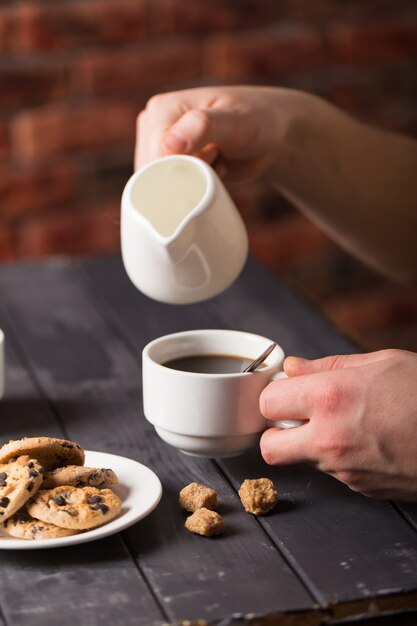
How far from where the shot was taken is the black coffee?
1028 mm

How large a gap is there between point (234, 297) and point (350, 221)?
9.2 inches

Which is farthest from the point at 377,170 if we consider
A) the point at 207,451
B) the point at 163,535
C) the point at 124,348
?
the point at 163,535

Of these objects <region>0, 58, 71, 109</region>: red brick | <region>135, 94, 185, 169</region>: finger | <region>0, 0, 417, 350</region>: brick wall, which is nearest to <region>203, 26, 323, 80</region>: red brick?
<region>0, 0, 417, 350</region>: brick wall

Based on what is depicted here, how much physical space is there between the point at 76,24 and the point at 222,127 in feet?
3.36

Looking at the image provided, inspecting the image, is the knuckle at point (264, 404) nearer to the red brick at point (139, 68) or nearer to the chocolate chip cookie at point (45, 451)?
the chocolate chip cookie at point (45, 451)

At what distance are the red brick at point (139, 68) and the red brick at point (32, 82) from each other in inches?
1.4

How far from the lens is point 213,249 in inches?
42.1

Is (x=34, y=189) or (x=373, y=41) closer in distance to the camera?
(x=34, y=189)

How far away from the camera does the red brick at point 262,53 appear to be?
7.72ft

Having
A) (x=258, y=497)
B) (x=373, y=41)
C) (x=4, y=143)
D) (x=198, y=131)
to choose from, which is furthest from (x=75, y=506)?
(x=373, y=41)

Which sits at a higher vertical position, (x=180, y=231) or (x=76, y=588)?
(x=180, y=231)

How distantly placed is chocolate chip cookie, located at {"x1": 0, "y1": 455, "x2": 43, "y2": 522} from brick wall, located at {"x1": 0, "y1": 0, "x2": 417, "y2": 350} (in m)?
1.43

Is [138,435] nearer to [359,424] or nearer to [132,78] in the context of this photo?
[359,424]

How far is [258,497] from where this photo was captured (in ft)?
2.94
